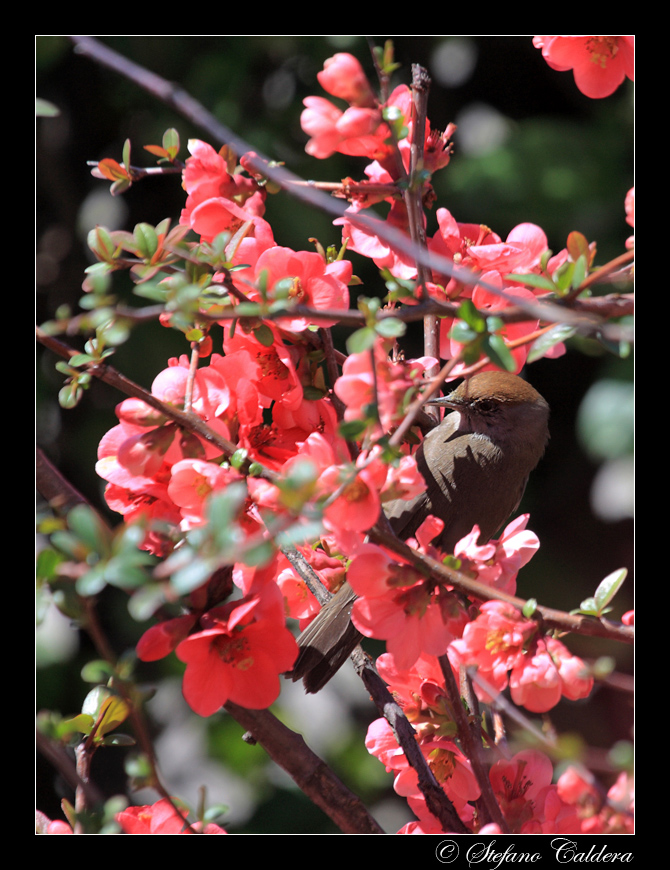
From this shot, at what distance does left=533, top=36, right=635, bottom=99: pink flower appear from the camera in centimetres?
97

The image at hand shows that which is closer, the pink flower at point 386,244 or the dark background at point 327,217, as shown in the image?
the pink flower at point 386,244

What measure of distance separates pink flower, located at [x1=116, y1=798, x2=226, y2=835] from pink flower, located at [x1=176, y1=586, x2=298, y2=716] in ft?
0.51

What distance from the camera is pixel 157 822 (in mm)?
840

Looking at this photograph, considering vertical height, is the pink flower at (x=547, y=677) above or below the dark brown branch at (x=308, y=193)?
below

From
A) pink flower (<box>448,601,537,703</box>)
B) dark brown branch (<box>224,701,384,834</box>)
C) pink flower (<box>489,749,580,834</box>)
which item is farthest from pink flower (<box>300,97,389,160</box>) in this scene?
pink flower (<box>489,749,580,834</box>)

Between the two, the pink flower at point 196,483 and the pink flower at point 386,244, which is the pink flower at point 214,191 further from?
the pink flower at point 196,483

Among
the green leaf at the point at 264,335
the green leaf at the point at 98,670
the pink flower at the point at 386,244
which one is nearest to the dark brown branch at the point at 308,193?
the pink flower at the point at 386,244

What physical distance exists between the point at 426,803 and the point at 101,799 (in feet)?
1.10

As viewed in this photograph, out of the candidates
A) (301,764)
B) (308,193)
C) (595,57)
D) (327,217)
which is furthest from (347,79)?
(327,217)

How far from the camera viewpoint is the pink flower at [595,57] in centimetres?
97

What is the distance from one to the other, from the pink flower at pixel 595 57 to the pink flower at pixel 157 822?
95 cm
